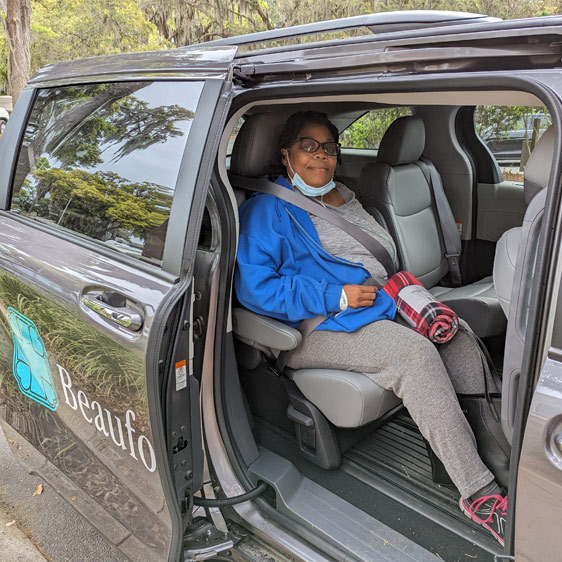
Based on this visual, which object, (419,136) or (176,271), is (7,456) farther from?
(419,136)

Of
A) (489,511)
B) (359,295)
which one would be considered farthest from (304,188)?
(489,511)

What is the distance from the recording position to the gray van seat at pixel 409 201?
9.76 ft

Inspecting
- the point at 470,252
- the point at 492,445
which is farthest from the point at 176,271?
the point at 470,252

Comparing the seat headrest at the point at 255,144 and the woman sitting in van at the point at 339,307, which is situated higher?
the seat headrest at the point at 255,144

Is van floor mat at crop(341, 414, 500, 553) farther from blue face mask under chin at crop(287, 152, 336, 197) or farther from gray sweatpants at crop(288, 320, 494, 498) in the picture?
blue face mask under chin at crop(287, 152, 336, 197)

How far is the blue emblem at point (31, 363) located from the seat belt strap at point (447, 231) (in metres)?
2.27

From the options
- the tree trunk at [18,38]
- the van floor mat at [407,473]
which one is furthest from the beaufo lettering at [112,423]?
the tree trunk at [18,38]

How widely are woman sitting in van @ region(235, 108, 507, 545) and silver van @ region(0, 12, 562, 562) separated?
85 mm

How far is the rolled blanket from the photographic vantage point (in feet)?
7.04

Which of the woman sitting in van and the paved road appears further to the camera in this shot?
the paved road

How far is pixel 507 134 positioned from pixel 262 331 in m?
2.09

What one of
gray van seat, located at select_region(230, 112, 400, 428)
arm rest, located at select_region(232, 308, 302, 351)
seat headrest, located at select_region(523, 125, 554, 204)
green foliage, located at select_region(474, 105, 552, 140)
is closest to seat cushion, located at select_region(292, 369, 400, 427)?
gray van seat, located at select_region(230, 112, 400, 428)

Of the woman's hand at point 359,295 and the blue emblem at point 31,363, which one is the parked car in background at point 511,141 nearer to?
the woman's hand at point 359,295

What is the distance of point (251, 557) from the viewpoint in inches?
70.2
